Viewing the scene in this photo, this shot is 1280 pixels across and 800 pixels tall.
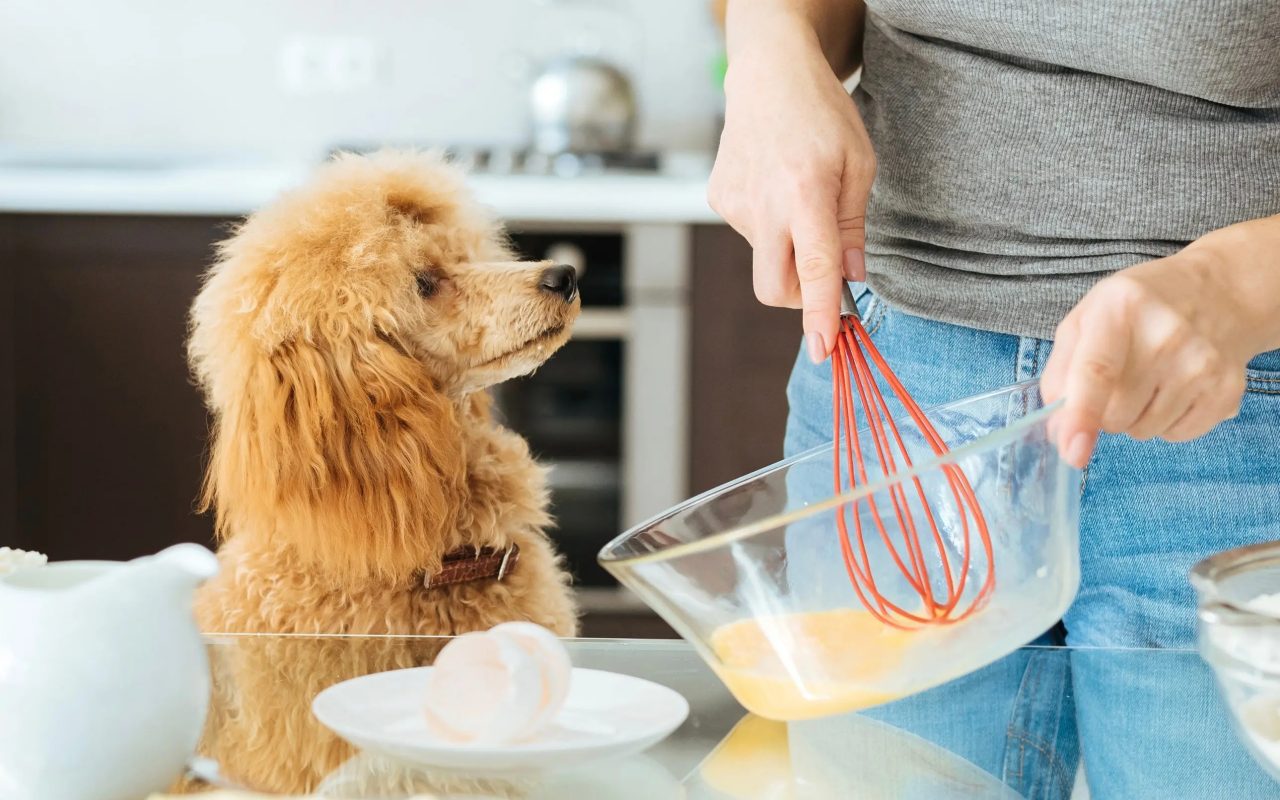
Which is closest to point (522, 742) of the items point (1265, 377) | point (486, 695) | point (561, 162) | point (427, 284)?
point (486, 695)

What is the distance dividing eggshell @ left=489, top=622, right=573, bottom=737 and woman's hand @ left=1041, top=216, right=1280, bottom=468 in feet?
0.74

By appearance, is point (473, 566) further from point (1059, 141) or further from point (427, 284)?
point (1059, 141)

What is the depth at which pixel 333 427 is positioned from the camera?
948 millimetres

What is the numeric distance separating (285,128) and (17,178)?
65 centimetres

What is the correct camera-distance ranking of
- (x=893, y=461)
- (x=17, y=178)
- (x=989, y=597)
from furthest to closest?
1. (x=17, y=178)
2. (x=893, y=461)
3. (x=989, y=597)

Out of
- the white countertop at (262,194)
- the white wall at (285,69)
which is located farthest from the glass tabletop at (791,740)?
the white wall at (285,69)

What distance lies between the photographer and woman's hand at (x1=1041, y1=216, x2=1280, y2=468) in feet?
1.50

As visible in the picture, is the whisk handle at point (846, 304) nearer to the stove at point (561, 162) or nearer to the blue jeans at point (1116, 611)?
the blue jeans at point (1116, 611)

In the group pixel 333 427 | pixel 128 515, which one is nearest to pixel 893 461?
pixel 333 427

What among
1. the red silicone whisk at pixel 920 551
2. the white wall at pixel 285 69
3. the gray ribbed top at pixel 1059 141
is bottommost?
the red silicone whisk at pixel 920 551

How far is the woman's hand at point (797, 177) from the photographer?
618 millimetres

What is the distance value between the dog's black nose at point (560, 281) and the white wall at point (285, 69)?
1.58 metres

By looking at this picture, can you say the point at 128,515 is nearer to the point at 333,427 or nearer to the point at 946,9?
the point at 333,427

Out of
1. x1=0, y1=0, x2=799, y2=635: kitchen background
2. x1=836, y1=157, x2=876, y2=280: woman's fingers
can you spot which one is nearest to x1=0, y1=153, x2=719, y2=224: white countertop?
x1=0, y1=0, x2=799, y2=635: kitchen background
